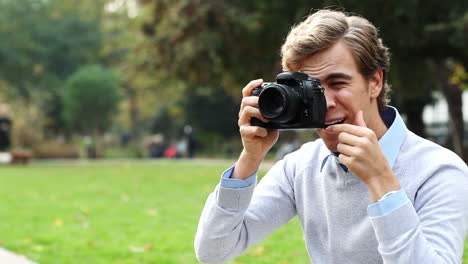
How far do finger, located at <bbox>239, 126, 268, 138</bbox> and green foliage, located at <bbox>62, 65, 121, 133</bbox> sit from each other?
32802 mm

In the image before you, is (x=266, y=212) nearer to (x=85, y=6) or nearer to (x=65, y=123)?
(x=65, y=123)

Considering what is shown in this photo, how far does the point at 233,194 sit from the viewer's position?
2.10 m

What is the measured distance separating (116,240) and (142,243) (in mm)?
331

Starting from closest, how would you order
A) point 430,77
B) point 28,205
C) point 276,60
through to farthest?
point 28,205 → point 276,60 → point 430,77

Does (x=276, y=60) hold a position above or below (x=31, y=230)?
above


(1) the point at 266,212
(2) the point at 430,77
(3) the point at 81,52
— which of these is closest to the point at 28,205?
(1) the point at 266,212

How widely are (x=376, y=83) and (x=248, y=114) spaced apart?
423 millimetres

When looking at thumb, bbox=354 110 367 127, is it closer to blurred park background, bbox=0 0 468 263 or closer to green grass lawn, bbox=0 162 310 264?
blurred park background, bbox=0 0 468 263

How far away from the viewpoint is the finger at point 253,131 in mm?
2025

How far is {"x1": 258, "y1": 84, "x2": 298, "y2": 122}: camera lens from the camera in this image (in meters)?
1.88

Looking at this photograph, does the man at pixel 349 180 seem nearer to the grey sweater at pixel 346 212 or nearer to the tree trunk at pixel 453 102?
the grey sweater at pixel 346 212

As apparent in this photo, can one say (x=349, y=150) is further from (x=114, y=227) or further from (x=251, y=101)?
(x=114, y=227)

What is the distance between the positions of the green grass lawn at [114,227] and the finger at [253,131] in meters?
3.39

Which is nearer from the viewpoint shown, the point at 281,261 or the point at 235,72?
the point at 281,261
